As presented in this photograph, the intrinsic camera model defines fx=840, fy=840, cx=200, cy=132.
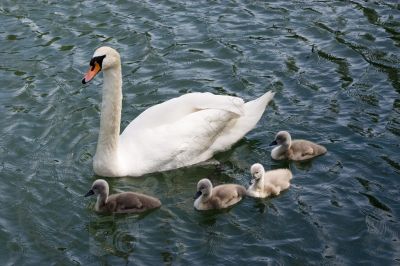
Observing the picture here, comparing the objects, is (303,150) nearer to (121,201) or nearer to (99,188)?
(121,201)

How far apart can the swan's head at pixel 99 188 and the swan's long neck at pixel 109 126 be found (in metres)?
0.83

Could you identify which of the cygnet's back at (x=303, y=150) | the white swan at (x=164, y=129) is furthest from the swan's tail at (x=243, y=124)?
the cygnet's back at (x=303, y=150)

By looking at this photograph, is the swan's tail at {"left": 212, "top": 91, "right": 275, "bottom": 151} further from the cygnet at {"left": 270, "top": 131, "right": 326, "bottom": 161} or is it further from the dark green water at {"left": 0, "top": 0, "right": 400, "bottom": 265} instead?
the cygnet at {"left": 270, "top": 131, "right": 326, "bottom": 161}

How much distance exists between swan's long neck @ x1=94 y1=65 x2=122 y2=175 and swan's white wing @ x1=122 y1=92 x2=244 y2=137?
43 centimetres

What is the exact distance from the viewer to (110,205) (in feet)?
35.4

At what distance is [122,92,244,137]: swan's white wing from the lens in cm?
1215

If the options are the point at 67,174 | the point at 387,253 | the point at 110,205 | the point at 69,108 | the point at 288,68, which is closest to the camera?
the point at 387,253

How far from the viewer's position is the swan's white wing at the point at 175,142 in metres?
11.9

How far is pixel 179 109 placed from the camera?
12.2 m

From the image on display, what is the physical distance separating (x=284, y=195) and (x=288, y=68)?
3.89 metres

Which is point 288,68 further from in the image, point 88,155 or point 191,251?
point 191,251

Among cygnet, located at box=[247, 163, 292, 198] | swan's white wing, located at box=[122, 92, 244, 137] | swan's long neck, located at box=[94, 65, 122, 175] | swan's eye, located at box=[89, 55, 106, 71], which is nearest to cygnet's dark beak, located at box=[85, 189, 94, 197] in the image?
swan's long neck, located at box=[94, 65, 122, 175]

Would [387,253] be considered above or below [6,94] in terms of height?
above

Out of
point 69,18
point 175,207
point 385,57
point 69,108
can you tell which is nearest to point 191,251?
point 175,207
